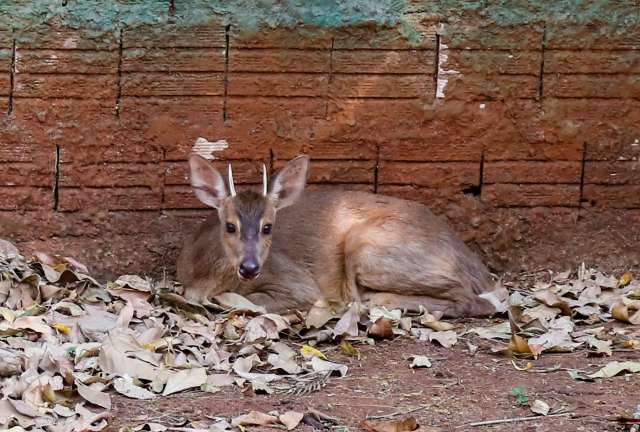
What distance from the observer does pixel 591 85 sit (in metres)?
8.55

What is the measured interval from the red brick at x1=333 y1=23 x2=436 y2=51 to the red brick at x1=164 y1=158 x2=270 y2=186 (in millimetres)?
993

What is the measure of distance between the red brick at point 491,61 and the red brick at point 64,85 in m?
2.28

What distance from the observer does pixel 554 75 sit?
8516 millimetres

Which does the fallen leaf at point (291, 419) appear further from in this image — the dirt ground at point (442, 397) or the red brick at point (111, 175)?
the red brick at point (111, 175)

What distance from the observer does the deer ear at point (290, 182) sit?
26.5 feet

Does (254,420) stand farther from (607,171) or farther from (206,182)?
(607,171)

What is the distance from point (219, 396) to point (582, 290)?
3.15 metres

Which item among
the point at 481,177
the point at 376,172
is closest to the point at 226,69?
the point at 376,172

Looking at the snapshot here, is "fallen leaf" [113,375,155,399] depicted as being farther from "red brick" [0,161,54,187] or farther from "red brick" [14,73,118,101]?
"red brick" [14,73,118,101]

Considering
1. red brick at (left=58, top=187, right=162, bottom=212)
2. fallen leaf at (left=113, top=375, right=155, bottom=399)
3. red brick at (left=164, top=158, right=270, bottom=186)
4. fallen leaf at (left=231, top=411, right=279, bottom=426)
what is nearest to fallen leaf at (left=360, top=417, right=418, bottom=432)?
fallen leaf at (left=231, top=411, right=279, bottom=426)

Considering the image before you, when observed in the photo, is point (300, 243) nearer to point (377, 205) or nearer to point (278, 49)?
point (377, 205)

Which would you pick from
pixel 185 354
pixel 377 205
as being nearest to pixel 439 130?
pixel 377 205

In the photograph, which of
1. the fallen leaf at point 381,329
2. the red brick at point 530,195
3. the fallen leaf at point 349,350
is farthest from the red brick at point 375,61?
the fallen leaf at point 349,350

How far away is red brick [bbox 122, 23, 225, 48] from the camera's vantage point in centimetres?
813
